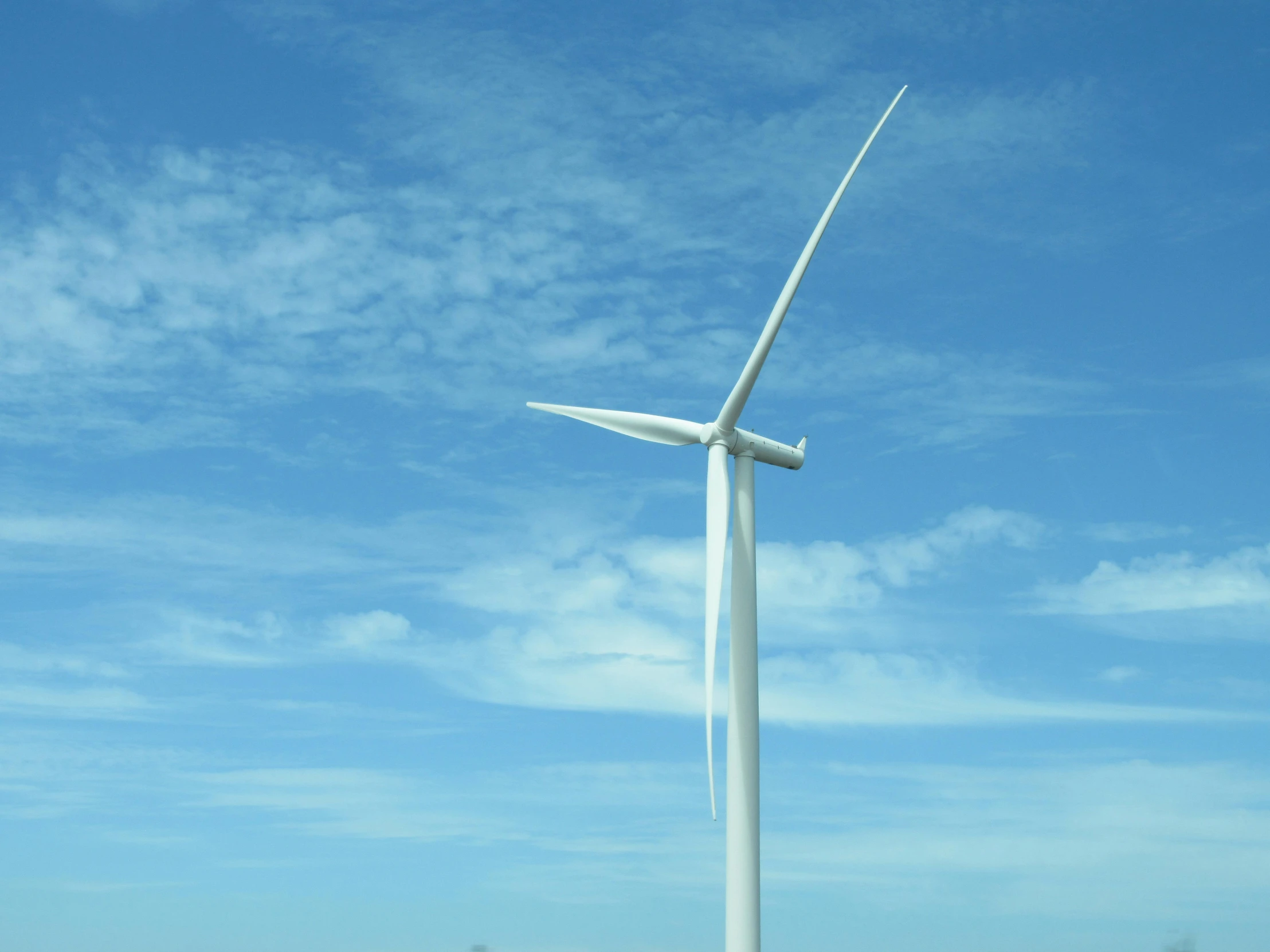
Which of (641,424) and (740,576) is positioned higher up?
(641,424)

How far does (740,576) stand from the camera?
142 feet

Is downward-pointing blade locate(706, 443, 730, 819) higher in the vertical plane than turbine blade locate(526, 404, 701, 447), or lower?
lower

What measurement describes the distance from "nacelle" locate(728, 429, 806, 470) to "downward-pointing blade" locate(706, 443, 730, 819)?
0.66 meters

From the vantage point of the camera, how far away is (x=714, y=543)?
4303 centimetres

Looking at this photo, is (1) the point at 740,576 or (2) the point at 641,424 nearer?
(1) the point at 740,576

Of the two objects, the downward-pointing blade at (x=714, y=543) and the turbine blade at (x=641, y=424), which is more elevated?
the turbine blade at (x=641, y=424)

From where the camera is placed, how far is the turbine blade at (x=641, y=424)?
46531 millimetres

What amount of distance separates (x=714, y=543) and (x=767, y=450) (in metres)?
5.07

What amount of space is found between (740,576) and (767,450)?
5426mm

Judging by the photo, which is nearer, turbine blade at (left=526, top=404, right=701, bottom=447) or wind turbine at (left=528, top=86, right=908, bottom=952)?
wind turbine at (left=528, top=86, right=908, bottom=952)

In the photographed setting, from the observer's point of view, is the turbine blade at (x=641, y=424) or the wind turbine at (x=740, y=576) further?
the turbine blade at (x=641, y=424)

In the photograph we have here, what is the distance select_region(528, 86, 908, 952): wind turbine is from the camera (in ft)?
133

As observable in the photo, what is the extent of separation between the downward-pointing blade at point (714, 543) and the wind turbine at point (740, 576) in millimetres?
26

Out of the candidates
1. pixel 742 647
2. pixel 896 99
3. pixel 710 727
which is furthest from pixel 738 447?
pixel 896 99
